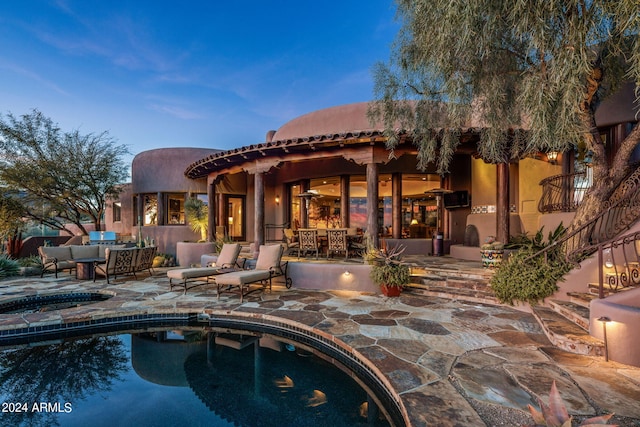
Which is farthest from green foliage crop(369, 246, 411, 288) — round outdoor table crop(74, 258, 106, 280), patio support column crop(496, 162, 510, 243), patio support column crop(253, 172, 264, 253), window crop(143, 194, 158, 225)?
window crop(143, 194, 158, 225)

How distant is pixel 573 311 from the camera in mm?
4250

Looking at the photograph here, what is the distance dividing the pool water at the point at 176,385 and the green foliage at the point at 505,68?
183 inches

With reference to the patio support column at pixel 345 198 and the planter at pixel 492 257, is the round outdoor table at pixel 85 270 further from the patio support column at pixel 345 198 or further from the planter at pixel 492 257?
the planter at pixel 492 257

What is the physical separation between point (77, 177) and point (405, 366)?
15.8 m

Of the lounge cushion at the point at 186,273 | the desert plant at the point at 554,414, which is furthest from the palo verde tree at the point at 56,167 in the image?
the desert plant at the point at 554,414

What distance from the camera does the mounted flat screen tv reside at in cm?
1042

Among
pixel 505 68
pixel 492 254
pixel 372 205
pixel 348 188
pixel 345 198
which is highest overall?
pixel 505 68

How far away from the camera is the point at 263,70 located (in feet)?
68.5

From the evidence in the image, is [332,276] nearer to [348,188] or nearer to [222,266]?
[222,266]

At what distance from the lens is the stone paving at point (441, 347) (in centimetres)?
244

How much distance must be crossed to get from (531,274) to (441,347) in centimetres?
269

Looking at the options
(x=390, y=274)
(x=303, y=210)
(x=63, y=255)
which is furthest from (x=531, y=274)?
(x=63, y=255)

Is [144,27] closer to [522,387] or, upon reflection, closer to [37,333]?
[37,333]

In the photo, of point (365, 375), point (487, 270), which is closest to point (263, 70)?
point (487, 270)
